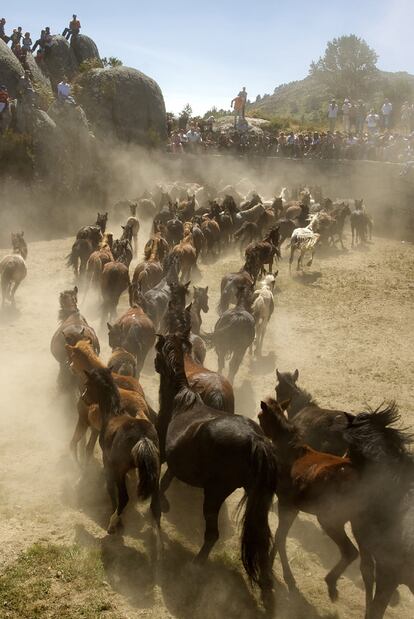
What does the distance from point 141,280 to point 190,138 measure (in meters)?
19.6

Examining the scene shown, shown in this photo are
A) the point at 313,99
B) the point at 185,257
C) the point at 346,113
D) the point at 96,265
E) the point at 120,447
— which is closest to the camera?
the point at 120,447

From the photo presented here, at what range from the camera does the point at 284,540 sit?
5035mm

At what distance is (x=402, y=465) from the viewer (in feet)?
13.8

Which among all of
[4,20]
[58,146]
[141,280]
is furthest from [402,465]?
[4,20]

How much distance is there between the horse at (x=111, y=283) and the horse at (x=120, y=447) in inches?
230

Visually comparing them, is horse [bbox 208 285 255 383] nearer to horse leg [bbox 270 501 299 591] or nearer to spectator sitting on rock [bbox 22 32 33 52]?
horse leg [bbox 270 501 299 591]

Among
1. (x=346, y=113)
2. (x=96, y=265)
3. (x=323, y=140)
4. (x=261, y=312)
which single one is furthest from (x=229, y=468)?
(x=346, y=113)

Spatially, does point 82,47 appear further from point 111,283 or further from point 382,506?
point 382,506

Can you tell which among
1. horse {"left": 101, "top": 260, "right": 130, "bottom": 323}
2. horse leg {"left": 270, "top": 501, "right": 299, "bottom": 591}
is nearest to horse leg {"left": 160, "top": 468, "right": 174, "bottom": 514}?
horse leg {"left": 270, "top": 501, "right": 299, "bottom": 591}

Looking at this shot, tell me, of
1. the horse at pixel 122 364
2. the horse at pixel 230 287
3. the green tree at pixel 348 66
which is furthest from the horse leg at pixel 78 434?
the green tree at pixel 348 66

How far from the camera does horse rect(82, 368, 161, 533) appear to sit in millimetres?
4746

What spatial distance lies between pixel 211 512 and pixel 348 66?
6049 cm

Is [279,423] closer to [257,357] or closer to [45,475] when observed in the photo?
[45,475]

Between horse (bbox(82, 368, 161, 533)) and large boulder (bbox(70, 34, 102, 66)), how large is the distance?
32.6 m
